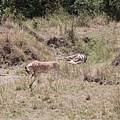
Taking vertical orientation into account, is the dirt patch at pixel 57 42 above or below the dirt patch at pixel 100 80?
below

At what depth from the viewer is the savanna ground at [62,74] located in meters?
5.99

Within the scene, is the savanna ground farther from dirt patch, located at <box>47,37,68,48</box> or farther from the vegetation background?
dirt patch, located at <box>47,37,68,48</box>

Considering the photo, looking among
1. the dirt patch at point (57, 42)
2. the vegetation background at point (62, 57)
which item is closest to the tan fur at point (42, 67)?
the vegetation background at point (62, 57)

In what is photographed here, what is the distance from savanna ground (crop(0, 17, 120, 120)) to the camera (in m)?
5.99

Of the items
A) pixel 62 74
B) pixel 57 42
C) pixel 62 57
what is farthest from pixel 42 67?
pixel 57 42

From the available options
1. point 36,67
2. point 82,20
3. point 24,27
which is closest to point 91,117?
point 36,67

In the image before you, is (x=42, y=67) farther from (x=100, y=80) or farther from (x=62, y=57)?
(x=62, y=57)

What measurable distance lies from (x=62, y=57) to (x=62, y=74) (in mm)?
3270

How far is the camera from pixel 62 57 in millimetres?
11742

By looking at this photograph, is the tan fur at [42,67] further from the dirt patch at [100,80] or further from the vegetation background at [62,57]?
the dirt patch at [100,80]

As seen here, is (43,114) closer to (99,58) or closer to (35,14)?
(99,58)

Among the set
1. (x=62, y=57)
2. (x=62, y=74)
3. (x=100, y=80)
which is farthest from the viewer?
(x=62, y=57)

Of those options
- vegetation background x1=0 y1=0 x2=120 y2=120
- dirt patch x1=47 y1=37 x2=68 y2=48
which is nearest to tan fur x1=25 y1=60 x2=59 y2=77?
vegetation background x1=0 y1=0 x2=120 y2=120

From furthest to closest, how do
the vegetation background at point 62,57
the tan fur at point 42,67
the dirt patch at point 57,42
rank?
the dirt patch at point 57,42, the tan fur at point 42,67, the vegetation background at point 62,57
